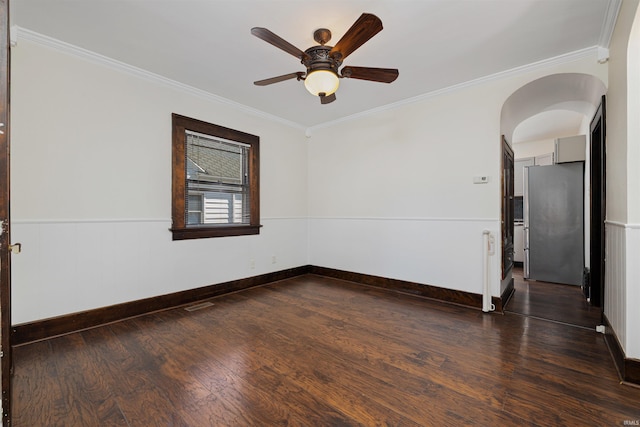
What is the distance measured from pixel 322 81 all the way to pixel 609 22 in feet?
7.73

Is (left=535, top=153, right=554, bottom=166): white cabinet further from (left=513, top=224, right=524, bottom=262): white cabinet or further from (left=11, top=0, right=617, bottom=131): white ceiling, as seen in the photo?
(left=11, top=0, right=617, bottom=131): white ceiling

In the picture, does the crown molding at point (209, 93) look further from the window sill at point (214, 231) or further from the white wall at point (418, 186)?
the window sill at point (214, 231)

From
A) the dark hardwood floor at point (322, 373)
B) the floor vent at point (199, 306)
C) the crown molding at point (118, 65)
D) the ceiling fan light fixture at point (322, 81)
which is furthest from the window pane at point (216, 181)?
the ceiling fan light fixture at point (322, 81)

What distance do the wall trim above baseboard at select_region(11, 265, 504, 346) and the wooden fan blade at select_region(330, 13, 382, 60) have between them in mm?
2908

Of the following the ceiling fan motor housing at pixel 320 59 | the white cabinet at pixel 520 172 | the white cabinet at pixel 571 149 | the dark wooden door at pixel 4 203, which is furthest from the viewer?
the white cabinet at pixel 520 172

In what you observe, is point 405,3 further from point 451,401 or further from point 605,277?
point 605,277

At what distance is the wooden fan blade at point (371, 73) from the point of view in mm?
2209

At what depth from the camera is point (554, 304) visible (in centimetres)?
322

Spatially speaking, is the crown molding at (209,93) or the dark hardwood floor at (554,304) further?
Answer: the dark hardwood floor at (554,304)

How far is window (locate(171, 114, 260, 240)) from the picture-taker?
3219mm

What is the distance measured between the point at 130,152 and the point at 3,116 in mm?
1895

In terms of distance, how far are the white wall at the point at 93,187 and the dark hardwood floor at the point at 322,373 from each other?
471 millimetres

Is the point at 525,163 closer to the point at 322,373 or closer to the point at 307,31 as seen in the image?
the point at 307,31

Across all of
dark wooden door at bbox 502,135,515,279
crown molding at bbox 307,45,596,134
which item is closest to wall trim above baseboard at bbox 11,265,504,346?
dark wooden door at bbox 502,135,515,279
